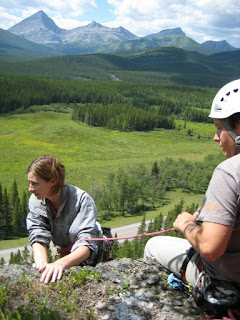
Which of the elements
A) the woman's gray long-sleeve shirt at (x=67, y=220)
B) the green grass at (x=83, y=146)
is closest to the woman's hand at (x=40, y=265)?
the woman's gray long-sleeve shirt at (x=67, y=220)

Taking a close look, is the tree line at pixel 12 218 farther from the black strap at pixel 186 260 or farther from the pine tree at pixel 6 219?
the black strap at pixel 186 260

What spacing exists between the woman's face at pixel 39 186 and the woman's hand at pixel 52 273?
104 centimetres

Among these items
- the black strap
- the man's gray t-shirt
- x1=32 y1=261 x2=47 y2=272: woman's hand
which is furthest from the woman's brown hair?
the man's gray t-shirt

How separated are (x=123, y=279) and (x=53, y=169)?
198 cm

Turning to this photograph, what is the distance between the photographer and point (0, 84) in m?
164

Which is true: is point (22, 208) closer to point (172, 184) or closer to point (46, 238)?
point (172, 184)

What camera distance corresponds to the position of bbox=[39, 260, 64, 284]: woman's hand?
164 inches

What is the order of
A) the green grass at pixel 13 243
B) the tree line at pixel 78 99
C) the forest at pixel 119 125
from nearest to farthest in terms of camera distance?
the green grass at pixel 13 243 → the forest at pixel 119 125 → the tree line at pixel 78 99

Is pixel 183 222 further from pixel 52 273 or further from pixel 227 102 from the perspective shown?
pixel 52 273

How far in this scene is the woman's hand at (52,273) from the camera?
13.7ft

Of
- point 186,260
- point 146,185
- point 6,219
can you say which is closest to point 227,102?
point 186,260

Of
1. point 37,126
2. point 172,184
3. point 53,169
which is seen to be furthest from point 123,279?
point 37,126

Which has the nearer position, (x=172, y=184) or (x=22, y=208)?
(x=22, y=208)

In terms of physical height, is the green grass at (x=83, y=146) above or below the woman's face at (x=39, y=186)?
below
